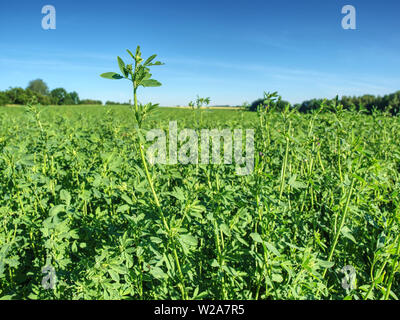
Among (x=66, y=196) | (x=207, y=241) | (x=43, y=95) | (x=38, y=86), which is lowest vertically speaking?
(x=207, y=241)

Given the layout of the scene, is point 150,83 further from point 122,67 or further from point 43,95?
point 43,95

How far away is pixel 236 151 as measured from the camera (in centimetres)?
199

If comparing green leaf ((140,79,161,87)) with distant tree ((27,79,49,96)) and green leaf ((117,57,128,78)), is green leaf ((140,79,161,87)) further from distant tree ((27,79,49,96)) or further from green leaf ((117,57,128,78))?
distant tree ((27,79,49,96))

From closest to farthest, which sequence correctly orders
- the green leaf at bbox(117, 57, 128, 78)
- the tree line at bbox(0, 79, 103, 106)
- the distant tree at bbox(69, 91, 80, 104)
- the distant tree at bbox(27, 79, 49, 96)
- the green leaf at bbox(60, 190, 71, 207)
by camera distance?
the green leaf at bbox(117, 57, 128, 78) < the green leaf at bbox(60, 190, 71, 207) < the tree line at bbox(0, 79, 103, 106) < the distant tree at bbox(69, 91, 80, 104) < the distant tree at bbox(27, 79, 49, 96)

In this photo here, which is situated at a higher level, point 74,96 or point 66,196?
point 74,96

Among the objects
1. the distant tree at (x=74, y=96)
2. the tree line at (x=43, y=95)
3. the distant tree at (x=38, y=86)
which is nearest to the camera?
the tree line at (x=43, y=95)

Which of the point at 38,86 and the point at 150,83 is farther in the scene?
the point at 38,86

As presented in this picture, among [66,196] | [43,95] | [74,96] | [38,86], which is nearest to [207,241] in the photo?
[66,196]

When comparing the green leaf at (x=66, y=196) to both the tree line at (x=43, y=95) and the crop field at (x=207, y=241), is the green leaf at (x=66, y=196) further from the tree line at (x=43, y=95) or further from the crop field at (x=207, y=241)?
the tree line at (x=43, y=95)

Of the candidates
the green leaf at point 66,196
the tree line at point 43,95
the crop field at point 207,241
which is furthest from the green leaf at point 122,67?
the tree line at point 43,95

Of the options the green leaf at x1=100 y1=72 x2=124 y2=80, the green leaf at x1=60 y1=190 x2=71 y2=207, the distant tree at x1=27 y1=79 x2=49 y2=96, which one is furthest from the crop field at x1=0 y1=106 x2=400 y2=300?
the distant tree at x1=27 y1=79 x2=49 y2=96
